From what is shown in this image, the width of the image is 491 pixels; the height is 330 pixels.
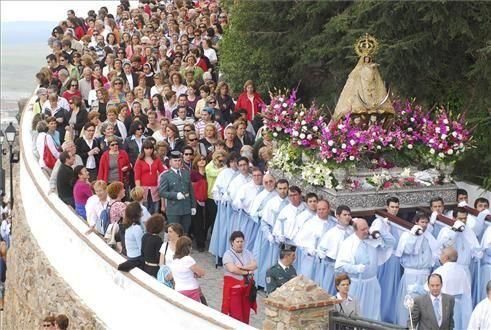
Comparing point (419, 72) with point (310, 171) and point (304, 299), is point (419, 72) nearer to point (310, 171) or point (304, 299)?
point (310, 171)

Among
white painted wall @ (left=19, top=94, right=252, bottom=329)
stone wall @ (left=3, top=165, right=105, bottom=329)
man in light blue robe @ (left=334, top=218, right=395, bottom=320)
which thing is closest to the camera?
white painted wall @ (left=19, top=94, right=252, bottom=329)

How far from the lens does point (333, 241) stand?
584 inches

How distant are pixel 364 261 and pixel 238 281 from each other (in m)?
1.65

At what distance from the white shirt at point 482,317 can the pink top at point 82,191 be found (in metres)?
6.85

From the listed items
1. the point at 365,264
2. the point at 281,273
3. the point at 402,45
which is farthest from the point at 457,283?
the point at 402,45

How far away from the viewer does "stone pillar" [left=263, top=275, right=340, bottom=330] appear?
38.2 ft

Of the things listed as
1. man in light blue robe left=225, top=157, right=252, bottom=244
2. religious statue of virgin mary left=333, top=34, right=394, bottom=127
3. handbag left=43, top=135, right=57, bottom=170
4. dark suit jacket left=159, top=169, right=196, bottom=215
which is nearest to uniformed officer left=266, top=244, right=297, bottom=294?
man in light blue robe left=225, top=157, right=252, bottom=244

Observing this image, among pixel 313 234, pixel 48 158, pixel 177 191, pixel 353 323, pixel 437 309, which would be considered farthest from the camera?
pixel 48 158

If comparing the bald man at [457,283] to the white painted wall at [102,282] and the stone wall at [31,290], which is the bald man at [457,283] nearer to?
the white painted wall at [102,282]

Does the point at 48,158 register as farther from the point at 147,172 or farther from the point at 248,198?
the point at 248,198

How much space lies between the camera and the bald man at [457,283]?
13953 millimetres

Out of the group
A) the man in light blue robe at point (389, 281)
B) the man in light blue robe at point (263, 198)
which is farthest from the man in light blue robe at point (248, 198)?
the man in light blue robe at point (389, 281)

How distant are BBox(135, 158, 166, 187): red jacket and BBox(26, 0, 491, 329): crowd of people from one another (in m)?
0.02

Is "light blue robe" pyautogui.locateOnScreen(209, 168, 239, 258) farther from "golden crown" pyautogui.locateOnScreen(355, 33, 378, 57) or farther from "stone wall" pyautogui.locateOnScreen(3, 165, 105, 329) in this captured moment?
"golden crown" pyautogui.locateOnScreen(355, 33, 378, 57)
